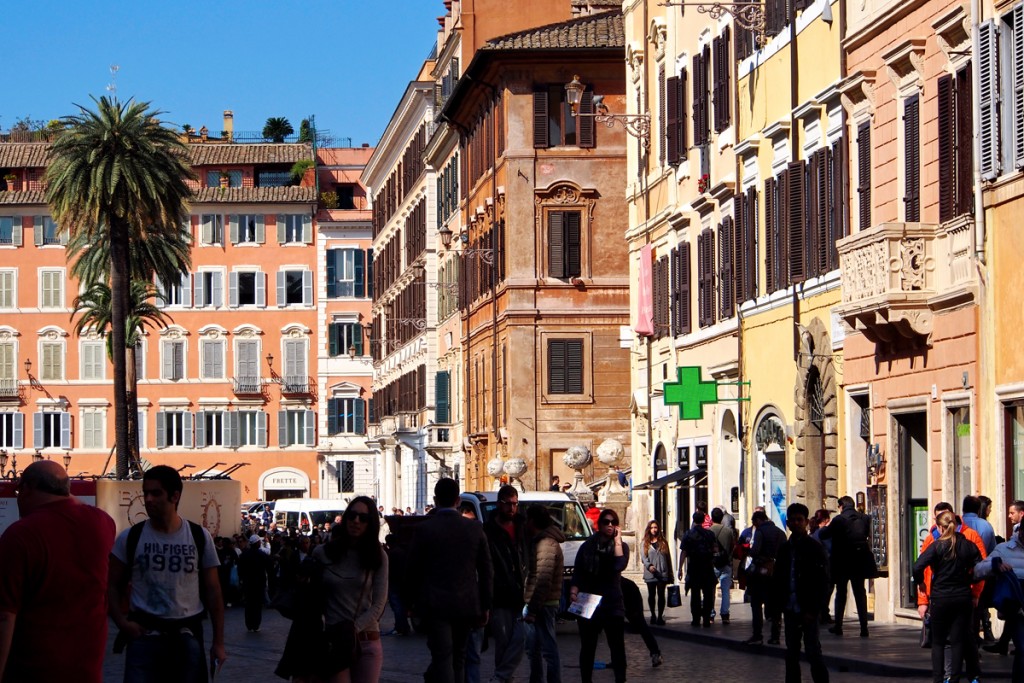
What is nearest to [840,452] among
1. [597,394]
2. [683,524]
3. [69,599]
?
[683,524]

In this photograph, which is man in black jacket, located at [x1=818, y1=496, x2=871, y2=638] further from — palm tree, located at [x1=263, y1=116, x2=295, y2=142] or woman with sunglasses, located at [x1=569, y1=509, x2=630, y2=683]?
palm tree, located at [x1=263, y1=116, x2=295, y2=142]

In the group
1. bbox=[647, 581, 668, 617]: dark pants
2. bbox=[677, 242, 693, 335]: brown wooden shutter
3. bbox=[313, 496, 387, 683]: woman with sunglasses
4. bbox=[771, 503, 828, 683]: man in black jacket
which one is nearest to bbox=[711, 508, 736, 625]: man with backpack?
bbox=[647, 581, 668, 617]: dark pants

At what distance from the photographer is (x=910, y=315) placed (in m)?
26.2

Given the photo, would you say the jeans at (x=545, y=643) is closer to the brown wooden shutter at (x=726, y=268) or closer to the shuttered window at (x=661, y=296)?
the brown wooden shutter at (x=726, y=268)

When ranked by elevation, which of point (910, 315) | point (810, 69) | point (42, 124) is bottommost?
point (910, 315)

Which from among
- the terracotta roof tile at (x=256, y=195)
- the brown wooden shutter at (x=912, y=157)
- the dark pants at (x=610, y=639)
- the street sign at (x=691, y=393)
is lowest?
the dark pants at (x=610, y=639)

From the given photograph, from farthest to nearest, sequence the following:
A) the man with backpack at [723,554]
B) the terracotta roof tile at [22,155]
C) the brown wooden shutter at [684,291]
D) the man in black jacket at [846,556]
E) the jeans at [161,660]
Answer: the terracotta roof tile at [22,155] → the brown wooden shutter at [684,291] → the man with backpack at [723,554] → the man in black jacket at [846,556] → the jeans at [161,660]

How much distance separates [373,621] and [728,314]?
25590 mm

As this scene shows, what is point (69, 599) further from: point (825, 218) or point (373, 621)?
point (825, 218)

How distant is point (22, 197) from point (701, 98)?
226ft

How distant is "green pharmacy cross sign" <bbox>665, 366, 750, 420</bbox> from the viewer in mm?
35781

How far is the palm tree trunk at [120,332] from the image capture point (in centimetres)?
5878

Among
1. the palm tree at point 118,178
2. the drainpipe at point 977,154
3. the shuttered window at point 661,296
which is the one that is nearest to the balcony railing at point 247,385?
the palm tree at point 118,178

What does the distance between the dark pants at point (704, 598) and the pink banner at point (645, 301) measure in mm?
14724
